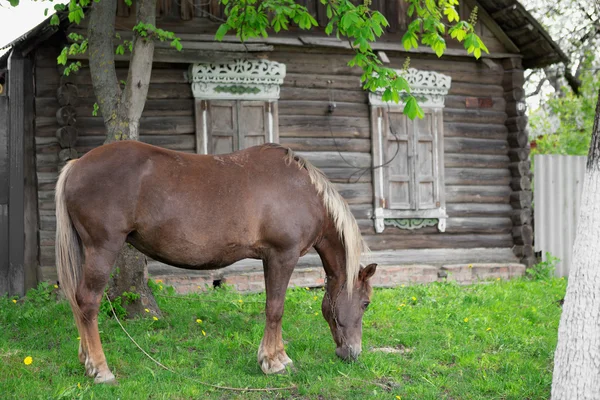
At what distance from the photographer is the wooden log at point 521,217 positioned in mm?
10164

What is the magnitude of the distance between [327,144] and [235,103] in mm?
1475

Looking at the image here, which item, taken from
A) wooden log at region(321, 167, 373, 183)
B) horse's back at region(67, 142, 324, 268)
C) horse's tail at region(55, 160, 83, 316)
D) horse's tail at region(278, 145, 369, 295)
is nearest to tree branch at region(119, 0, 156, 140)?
horse's back at region(67, 142, 324, 268)

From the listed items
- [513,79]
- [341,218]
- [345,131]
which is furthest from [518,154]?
[341,218]

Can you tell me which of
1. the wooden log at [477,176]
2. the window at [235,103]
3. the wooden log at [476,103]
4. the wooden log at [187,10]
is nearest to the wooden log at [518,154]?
the wooden log at [477,176]

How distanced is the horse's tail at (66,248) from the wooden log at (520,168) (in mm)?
7637

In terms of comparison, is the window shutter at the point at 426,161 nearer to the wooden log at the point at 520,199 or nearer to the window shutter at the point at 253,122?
the wooden log at the point at 520,199

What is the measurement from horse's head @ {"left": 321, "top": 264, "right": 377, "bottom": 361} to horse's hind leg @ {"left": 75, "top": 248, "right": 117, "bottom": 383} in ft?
5.73

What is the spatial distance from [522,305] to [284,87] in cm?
430

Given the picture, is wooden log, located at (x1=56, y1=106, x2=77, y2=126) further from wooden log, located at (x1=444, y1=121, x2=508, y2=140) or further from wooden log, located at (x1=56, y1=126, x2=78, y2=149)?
wooden log, located at (x1=444, y1=121, x2=508, y2=140)

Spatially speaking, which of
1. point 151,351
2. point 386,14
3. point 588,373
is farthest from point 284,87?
point 588,373

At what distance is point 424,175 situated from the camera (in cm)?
973

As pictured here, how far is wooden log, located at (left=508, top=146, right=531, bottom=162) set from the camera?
10188 mm

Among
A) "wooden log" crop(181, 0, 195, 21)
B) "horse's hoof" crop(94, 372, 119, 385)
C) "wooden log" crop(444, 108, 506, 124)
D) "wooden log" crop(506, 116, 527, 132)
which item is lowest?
"horse's hoof" crop(94, 372, 119, 385)

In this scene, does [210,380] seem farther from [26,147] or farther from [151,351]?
[26,147]
